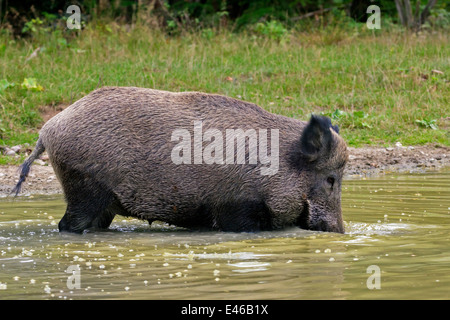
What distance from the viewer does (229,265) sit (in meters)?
Result: 5.14

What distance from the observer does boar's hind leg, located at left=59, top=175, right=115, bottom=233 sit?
627 centimetres

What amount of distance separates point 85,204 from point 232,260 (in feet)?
5.17

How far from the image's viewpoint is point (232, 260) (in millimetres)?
5301

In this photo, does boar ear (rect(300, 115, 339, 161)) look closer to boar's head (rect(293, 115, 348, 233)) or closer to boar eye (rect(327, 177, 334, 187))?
boar's head (rect(293, 115, 348, 233))

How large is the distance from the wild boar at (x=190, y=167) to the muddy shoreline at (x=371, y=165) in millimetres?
2768

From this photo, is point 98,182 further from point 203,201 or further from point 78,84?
point 78,84

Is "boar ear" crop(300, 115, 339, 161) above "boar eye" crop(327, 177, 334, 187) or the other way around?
above

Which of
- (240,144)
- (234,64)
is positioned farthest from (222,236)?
(234,64)

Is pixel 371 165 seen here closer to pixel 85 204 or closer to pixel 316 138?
pixel 316 138

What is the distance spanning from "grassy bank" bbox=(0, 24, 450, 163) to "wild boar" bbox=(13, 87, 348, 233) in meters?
3.79

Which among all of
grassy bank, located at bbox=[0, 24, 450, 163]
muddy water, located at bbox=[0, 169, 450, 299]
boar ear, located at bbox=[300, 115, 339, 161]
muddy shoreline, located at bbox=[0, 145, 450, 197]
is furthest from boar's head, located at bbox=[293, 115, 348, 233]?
grassy bank, located at bbox=[0, 24, 450, 163]

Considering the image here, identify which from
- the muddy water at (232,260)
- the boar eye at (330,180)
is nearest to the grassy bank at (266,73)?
the muddy water at (232,260)

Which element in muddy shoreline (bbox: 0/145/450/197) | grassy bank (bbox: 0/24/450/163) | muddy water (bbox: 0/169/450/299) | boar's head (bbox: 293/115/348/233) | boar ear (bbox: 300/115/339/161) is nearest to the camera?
muddy water (bbox: 0/169/450/299)

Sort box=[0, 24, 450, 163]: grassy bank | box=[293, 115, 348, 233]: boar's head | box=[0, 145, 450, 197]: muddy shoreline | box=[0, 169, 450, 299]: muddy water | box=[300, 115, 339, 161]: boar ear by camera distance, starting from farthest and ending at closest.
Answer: box=[0, 24, 450, 163]: grassy bank
box=[0, 145, 450, 197]: muddy shoreline
box=[293, 115, 348, 233]: boar's head
box=[300, 115, 339, 161]: boar ear
box=[0, 169, 450, 299]: muddy water
